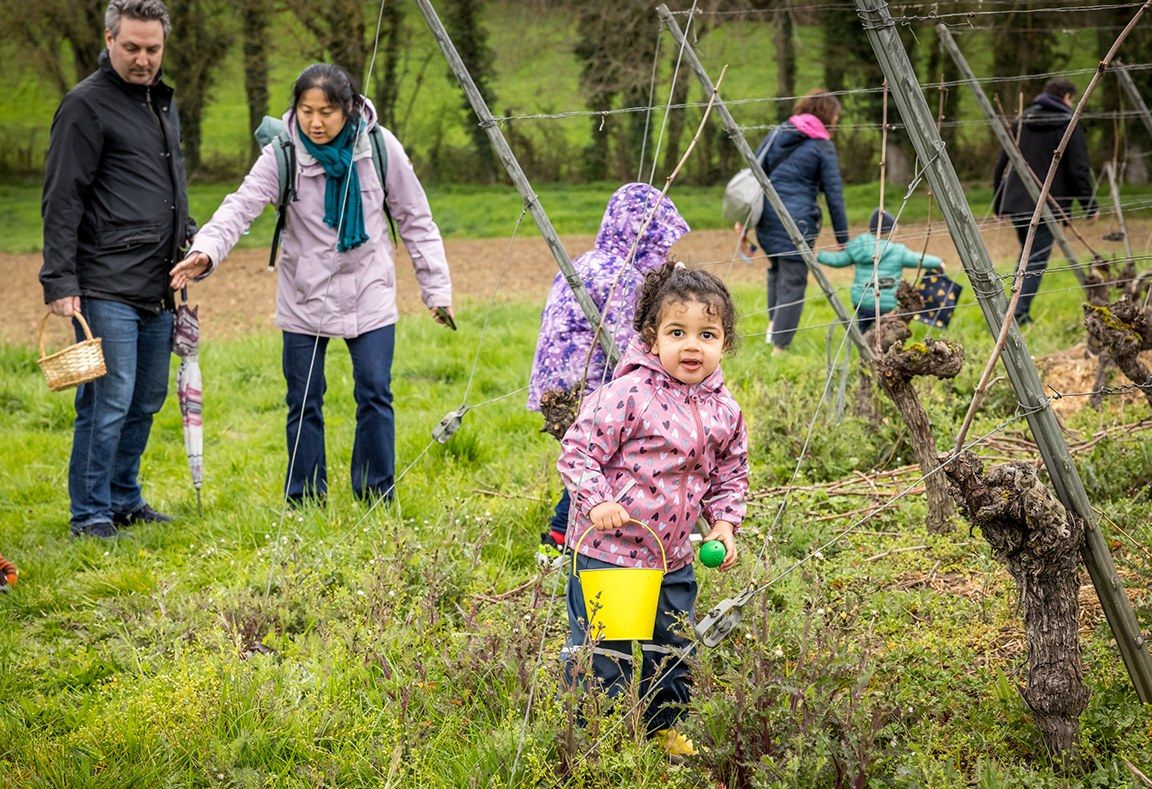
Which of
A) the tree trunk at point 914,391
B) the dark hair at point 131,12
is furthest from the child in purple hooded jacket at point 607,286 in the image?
the dark hair at point 131,12

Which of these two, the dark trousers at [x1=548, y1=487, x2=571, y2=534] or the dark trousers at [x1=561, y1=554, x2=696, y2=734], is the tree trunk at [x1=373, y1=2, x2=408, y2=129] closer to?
the dark trousers at [x1=548, y1=487, x2=571, y2=534]

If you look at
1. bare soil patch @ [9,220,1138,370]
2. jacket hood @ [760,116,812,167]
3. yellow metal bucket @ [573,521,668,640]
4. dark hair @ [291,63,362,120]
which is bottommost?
A: bare soil patch @ [9,220,1138,370]

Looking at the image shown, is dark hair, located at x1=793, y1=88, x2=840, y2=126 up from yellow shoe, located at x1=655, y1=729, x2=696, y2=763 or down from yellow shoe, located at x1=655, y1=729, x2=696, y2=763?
up

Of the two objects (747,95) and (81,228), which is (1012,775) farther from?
(747,95)

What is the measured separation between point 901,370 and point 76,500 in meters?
3.09

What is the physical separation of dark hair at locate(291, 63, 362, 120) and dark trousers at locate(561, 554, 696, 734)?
220 centimetres

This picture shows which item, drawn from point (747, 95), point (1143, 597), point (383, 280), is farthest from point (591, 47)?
point (1143, 597)

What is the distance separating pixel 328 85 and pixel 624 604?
97.4 inches

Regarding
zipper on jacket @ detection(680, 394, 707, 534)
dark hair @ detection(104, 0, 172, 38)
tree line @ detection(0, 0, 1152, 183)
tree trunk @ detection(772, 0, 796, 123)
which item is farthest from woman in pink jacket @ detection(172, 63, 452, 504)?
tree trunk @ detection(772, 0, 796, 123)

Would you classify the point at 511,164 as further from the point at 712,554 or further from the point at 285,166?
the point at 285,166

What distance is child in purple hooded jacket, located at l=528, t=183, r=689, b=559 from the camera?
3830 mm

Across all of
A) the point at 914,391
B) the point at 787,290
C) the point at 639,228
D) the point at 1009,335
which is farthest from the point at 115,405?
the point at 787,290

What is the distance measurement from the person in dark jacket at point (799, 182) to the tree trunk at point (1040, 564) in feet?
15.5

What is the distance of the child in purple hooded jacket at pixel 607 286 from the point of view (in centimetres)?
383
